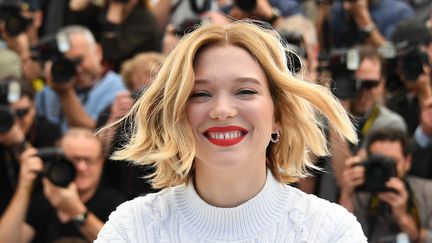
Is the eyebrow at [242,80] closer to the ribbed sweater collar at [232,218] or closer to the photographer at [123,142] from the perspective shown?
the ribbed sweater collar at [232,218]

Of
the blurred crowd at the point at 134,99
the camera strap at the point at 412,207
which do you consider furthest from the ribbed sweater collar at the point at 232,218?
the camera strap at the point at 412,207

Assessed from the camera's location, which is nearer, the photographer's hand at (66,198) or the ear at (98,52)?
the photographer's hand at (66,198)

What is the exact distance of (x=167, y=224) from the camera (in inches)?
90.8

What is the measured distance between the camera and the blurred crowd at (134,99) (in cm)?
451

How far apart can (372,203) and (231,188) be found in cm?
235

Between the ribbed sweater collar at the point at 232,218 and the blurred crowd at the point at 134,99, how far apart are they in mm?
1381

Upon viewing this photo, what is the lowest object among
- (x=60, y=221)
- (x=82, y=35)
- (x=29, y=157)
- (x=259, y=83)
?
(x=60, y=221)

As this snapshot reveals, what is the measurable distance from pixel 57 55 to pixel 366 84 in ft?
5.97

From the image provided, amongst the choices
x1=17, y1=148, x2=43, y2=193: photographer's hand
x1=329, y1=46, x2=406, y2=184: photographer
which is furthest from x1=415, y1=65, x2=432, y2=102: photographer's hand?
x1=17, y1=148, x2=43, y2=193: photographer's hand

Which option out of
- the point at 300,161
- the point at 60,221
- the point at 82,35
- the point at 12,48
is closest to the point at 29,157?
the point at 60,221

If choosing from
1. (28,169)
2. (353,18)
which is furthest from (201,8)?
(28,169)

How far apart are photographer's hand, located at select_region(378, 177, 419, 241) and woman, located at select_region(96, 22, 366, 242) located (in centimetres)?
210

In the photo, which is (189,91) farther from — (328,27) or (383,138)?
(328,27)

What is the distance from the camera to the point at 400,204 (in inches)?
175
